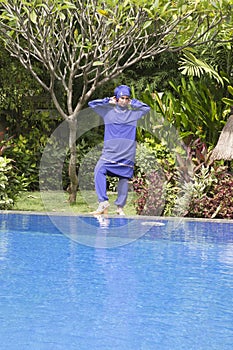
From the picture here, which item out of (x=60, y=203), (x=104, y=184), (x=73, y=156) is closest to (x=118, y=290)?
(x=104, y=184)

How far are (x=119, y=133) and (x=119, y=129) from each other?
2.5 inches

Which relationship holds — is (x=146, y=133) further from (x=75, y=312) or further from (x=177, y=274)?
(x=75, y=312)

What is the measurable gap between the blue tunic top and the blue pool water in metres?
1.35

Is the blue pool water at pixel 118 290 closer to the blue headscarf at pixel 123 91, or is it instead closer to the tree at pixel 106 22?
the blue headscarf at pixel 123 91

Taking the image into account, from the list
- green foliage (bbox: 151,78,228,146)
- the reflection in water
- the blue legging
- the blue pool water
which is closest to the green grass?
the blue legging

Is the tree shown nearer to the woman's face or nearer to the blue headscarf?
the blue headscarf

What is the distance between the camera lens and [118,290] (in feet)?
19.9

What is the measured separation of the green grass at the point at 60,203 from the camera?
1276 centimetres

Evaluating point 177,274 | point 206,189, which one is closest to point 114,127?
point 206,189

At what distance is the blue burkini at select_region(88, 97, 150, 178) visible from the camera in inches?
414

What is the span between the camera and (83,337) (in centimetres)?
452

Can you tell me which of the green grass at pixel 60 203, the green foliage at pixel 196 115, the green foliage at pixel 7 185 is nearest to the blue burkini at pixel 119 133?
the green grass at pixel 60 203

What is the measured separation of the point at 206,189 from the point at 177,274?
194 inches

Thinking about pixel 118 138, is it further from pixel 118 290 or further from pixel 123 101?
pixel 118 290
